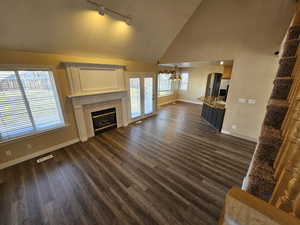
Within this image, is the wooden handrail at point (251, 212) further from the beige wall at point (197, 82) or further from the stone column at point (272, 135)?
Result: the beige wall at point (197, 82)

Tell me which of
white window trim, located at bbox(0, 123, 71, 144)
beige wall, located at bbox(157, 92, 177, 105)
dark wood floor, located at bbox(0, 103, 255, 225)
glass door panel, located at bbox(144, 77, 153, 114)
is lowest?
dark wood floor, located at bbox(0, 103, 255, 225)

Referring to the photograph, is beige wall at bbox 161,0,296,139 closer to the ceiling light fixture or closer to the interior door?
the interior door

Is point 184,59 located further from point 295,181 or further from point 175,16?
point 295,181

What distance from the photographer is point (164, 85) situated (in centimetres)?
792

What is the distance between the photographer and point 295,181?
0.53 meters

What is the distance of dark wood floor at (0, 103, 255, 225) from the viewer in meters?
1.71

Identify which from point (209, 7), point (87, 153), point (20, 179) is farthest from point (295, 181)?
point (209, 7)

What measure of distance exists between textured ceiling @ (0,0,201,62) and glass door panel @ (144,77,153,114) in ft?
4.38

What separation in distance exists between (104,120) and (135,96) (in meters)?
1.56

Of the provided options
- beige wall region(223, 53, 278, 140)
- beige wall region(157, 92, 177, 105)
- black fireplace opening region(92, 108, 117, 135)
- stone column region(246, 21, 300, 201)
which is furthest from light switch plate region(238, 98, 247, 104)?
beige wall region(157, 92, 177, 105)

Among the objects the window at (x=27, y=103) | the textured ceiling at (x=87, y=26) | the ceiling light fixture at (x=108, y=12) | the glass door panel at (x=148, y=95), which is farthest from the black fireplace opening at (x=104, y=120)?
the ceiling light fixture at (x=108, y=12)

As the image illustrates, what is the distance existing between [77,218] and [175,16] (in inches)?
197

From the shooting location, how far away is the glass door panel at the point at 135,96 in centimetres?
467

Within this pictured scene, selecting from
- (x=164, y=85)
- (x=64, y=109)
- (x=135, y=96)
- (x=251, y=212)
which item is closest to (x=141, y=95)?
(x=135, y=96)
